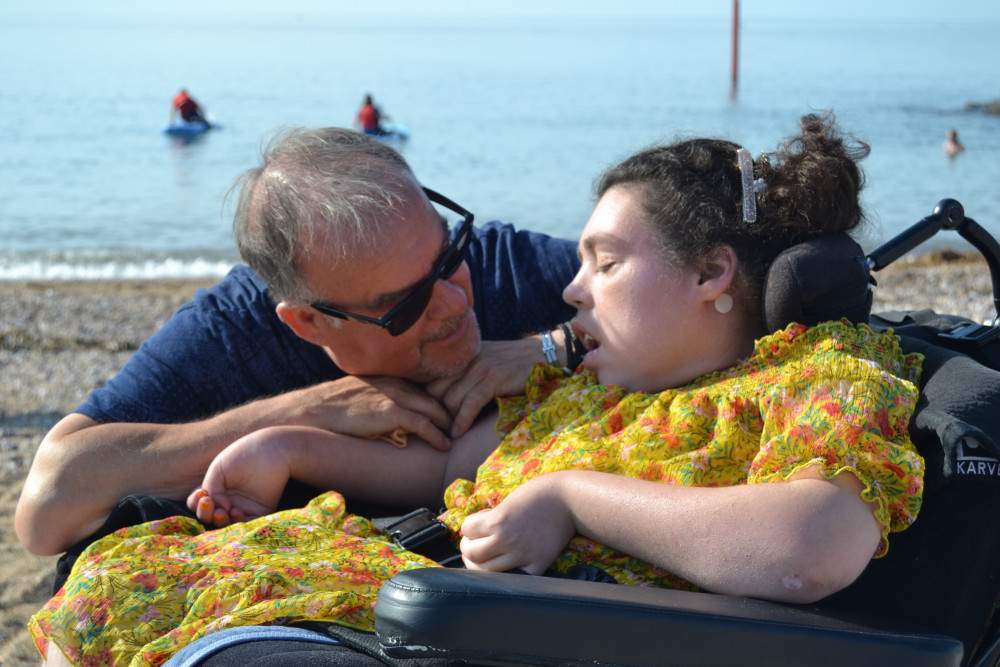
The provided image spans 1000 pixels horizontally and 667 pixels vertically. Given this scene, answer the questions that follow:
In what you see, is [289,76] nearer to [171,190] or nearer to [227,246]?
[171,190]

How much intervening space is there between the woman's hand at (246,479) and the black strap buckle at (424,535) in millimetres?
404

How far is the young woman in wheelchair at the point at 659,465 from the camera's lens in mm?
1604

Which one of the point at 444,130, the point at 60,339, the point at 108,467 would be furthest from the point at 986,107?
the point at 108,467

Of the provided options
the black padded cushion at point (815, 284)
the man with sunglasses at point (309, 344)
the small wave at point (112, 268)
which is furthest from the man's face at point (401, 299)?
the small wave at point (112, 268)

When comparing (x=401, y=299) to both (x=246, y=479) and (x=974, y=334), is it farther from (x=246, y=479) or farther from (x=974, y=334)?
(x=974, y=334)

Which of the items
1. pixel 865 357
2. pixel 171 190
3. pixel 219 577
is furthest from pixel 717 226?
pixel 171 190

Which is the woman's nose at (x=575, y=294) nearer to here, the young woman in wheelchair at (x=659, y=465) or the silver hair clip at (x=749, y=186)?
the young woman in wheelchair at (x=659, y=465)

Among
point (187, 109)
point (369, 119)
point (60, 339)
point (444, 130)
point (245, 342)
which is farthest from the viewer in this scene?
point (444, 130)

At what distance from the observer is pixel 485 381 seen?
2.62 metres

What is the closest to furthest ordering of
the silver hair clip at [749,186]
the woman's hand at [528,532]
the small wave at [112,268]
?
1. the woman's hand at [528,532]
2. the silver hair clip at [749,186]
3. the small wave at [112,268]

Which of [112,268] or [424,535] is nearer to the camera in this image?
[424,535]

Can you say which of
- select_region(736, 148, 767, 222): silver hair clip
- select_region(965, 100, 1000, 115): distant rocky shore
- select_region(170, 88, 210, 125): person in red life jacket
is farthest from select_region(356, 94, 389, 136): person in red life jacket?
select_region(736, 148, 767, 222): silver hair clip

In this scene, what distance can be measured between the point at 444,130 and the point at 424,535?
24123 millimetres

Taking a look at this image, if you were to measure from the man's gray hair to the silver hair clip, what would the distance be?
3.21 ft
